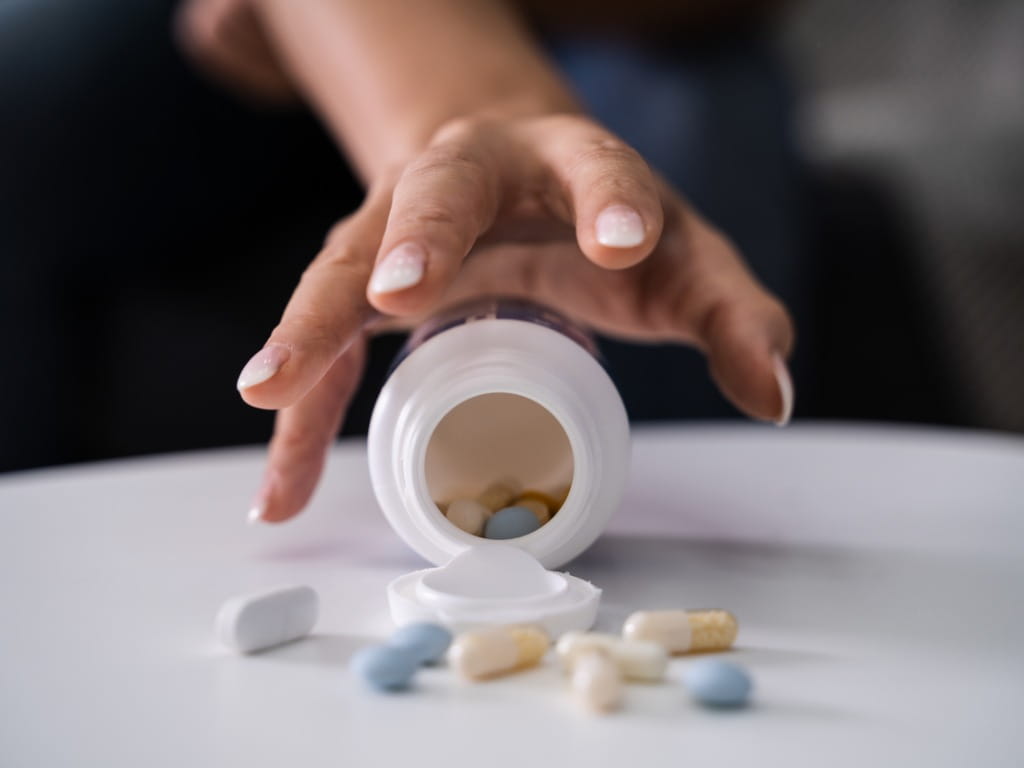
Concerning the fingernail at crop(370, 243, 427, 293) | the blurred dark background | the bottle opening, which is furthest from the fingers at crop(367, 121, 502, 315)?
the blurred dark background

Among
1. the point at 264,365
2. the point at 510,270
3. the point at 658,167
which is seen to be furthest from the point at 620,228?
the point at 658,167

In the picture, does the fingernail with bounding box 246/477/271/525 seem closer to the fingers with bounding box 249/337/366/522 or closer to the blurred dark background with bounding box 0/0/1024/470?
the fingers with bounding box 249/337/366/522

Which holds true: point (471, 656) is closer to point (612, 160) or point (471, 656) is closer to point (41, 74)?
point (612, 160)

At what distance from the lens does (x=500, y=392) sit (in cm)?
74

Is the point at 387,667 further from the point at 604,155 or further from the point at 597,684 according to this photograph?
the point at 604,155

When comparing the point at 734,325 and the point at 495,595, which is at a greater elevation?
the point at 734,325

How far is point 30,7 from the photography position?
6.35 ft

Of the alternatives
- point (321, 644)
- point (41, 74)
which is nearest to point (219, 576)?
point (321, 644)

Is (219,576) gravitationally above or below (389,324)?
below

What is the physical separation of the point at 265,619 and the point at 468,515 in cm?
17

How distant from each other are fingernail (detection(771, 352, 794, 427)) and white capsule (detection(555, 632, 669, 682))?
14.1 inches

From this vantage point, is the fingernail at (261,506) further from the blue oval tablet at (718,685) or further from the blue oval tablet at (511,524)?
the blue oval tablet at (718,685)

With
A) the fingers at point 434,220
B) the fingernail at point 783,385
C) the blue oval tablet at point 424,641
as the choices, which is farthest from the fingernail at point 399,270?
the fingernail at point 783,385

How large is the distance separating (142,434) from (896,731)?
1.79 m
